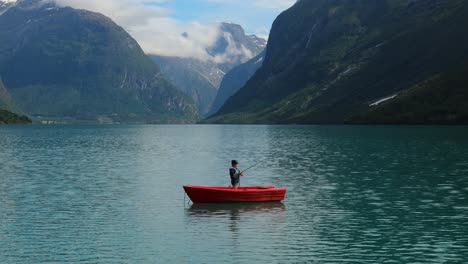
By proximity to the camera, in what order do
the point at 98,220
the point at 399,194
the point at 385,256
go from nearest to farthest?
1. the point at 385,256
2. the point at 98,220
3. the point at 399,194

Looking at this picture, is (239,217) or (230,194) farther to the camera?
(230,194)

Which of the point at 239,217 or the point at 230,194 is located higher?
the point at 230,194

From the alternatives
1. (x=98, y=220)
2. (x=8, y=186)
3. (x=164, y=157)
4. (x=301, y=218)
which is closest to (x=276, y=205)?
(x=301, y=218)

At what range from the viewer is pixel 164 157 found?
139 meters

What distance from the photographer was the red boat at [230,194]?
6544 cm

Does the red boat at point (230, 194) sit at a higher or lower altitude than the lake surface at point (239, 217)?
higher

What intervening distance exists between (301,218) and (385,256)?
613 inches

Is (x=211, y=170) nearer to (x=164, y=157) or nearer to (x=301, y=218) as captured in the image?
(x=164, y=157)

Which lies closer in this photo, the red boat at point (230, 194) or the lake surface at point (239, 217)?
the lake surface at point (239, 217)

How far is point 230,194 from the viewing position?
214 ft

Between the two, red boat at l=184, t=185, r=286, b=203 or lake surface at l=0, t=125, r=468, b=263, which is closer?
lake surface at l=0, t=125, r=468, b=263

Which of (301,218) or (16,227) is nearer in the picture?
(16,227)

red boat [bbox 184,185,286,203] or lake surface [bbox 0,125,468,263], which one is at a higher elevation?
red boat [bbox 184,185,286,203]

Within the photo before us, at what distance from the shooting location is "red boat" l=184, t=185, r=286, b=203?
215ft
